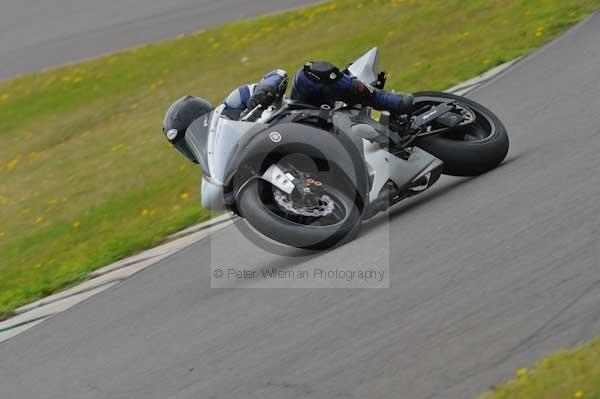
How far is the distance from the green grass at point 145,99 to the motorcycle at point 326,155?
236cm

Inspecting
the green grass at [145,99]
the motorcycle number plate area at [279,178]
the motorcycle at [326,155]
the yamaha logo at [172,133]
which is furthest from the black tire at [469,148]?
the green grass at [145,99]

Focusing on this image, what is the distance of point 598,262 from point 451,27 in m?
8.47

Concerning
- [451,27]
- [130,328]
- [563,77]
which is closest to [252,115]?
[130,328]

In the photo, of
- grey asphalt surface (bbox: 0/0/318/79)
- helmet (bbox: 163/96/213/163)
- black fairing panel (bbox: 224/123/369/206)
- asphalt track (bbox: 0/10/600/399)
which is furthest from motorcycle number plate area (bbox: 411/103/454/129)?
grey asphalt surface (bbox: 0/0/318/79)

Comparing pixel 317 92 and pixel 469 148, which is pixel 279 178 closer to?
pixel 317 92

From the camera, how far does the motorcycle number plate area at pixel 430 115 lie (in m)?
7.39

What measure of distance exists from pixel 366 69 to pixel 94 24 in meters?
12.4

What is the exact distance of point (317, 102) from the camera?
23.8 feet

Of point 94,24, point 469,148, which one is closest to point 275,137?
point 469,148

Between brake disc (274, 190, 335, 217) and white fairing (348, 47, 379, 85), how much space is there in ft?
3.50

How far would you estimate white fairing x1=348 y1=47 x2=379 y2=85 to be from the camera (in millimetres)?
7512

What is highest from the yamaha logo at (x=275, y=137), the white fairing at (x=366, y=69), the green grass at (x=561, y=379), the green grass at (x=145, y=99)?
the green grass at (x=561, y=379)

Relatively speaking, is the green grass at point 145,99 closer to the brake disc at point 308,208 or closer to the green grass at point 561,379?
the brake disc at point 308,208

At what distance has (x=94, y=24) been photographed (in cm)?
1916
